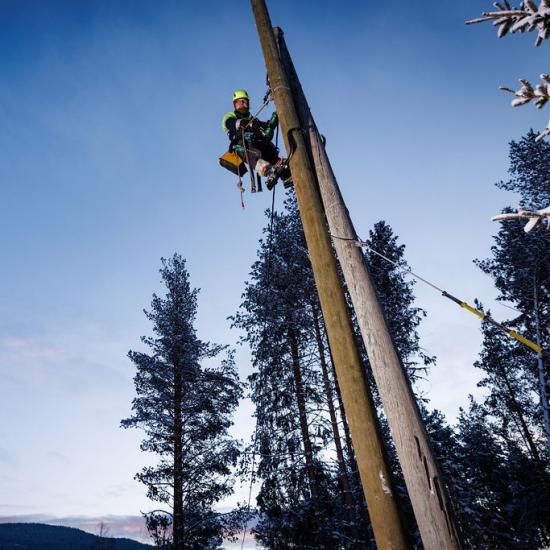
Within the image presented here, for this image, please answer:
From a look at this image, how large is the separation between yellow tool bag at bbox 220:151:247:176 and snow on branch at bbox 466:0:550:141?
A: 131 inches

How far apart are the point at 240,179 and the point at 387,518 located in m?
4.35

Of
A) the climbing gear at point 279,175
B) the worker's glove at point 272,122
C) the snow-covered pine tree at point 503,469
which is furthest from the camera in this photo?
the snow-covered pine tree at point 503,469

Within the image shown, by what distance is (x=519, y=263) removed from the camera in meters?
16.8

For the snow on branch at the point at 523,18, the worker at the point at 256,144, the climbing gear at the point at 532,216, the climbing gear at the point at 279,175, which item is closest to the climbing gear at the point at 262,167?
the worker at the point at 256,144

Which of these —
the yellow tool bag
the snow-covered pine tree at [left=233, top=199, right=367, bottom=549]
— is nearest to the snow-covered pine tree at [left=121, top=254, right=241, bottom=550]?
the snow-covered pine tree at [left=233, top=199, right=367, bottom=549]

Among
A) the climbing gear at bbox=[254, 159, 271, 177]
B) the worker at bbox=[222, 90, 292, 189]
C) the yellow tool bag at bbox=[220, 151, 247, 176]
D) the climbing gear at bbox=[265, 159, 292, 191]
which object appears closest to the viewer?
the climbing gear at bbox=[265, 159, 292, 191]

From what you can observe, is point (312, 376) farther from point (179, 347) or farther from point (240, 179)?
point (240, 179)

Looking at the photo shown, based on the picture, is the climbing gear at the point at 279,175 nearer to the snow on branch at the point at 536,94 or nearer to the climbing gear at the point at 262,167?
the climbing gear at the point at 262,167

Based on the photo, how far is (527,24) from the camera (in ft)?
7.72

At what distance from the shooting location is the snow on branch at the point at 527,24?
84.6 inches

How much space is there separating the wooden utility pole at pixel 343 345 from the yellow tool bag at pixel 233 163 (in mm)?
1672

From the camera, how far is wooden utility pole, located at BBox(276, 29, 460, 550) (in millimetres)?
1854

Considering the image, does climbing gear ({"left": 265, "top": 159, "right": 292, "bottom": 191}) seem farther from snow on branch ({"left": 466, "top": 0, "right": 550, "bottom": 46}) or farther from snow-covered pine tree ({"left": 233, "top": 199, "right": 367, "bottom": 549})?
snow-covered pine tree ({"left": 233, "top": 199, "right": 367, "bottom": 549})

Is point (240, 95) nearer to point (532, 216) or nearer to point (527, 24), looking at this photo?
point (527, 24)
